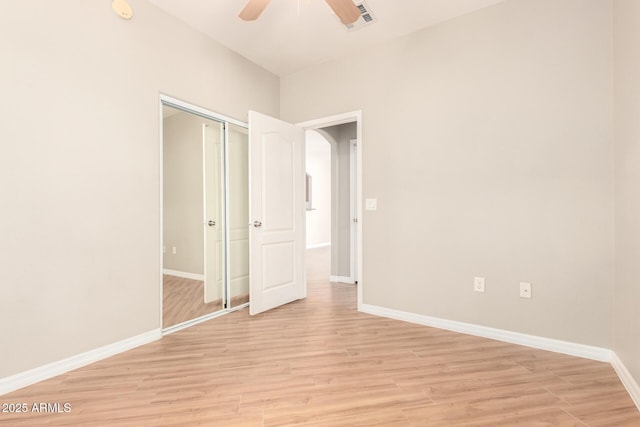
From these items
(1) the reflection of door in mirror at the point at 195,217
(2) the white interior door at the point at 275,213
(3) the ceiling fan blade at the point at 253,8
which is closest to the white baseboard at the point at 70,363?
(1) the reflection of door in mirror at the point at 195,217

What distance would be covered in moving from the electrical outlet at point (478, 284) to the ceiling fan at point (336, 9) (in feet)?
7.51

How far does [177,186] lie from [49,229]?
1.32 metres

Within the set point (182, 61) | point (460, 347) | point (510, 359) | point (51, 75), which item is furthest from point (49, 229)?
point (510, 359)

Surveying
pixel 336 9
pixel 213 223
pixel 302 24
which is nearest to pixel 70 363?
pixel 213 223

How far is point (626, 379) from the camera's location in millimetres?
1805

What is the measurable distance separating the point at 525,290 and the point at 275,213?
2389mm

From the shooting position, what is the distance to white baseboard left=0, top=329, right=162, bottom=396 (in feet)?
5.84

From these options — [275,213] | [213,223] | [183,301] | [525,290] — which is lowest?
[183,301]

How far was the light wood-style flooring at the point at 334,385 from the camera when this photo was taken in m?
1.55

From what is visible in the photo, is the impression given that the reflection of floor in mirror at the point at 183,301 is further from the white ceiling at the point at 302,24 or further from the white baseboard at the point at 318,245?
the white baseboard at the point at 318,245

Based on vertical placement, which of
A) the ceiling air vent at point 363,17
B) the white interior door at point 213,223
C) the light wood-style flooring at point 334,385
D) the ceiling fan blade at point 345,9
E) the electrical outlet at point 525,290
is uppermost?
the ceiling air vent at point 363,17

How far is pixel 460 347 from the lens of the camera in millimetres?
2371

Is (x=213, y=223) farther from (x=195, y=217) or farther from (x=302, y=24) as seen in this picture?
(x=302, y=24)

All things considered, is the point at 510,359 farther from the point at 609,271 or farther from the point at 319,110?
the point at 319,110
